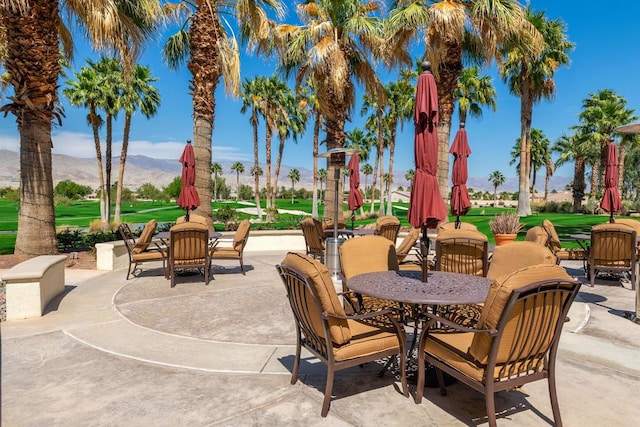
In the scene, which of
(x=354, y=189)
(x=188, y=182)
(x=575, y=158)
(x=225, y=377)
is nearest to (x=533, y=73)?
(x=575, y=158)

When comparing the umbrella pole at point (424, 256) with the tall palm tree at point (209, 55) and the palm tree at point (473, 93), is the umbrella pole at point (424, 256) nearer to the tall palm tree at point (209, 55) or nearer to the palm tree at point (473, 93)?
the tall palm tree at point (209, 55)

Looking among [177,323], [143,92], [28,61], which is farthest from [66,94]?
[177,323]

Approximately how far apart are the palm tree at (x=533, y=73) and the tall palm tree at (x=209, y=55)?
18458 millimetres

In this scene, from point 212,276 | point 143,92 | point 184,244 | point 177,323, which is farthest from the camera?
point 143,92

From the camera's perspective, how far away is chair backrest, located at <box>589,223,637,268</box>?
23.9 feet

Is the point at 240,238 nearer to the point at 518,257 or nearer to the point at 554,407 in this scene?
the point at 518,257

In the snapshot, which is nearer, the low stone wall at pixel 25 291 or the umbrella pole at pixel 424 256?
the umbrella pole at pixel 424 256

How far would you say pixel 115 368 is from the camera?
12.8 ft

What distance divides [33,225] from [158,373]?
23.2 feet

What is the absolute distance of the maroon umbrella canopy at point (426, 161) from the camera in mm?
3688

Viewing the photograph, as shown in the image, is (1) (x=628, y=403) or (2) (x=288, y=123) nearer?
(1) (x=628, y=403)

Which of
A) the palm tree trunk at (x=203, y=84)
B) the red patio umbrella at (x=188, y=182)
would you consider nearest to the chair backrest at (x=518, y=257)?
the red patio umbrella at (x=188, y=182)

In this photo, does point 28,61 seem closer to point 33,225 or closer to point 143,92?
point 33,225

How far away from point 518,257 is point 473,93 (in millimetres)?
28817
